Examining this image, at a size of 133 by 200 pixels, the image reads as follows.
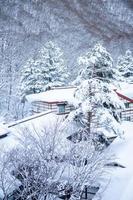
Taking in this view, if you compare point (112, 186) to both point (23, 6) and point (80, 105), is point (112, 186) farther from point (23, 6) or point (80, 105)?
point (23, 6)

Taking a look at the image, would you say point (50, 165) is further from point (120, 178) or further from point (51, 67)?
point (51, 67)

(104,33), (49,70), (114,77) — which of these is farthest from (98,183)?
(104,33)

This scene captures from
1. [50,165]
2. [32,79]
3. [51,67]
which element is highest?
[51,67]

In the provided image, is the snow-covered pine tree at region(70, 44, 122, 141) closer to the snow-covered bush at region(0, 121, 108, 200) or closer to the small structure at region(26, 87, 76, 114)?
the snow-covered bush at region(0, 121, 108, 200)

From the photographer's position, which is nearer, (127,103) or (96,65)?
(96,65)

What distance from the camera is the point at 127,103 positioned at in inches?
1064

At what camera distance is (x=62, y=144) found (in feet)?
45.4

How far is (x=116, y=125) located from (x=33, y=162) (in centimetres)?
815

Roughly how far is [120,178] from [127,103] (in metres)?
12.6

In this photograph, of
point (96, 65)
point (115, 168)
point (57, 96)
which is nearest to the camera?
point (115, 168)

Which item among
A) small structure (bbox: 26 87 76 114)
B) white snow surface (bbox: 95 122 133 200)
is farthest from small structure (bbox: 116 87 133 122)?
white snow surface (bbox: 95 122 133 200)

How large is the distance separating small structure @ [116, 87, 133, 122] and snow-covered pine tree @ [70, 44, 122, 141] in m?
7.77

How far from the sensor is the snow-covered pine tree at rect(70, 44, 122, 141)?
711 inches

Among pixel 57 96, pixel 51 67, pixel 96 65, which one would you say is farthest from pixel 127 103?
pixel 51 67
